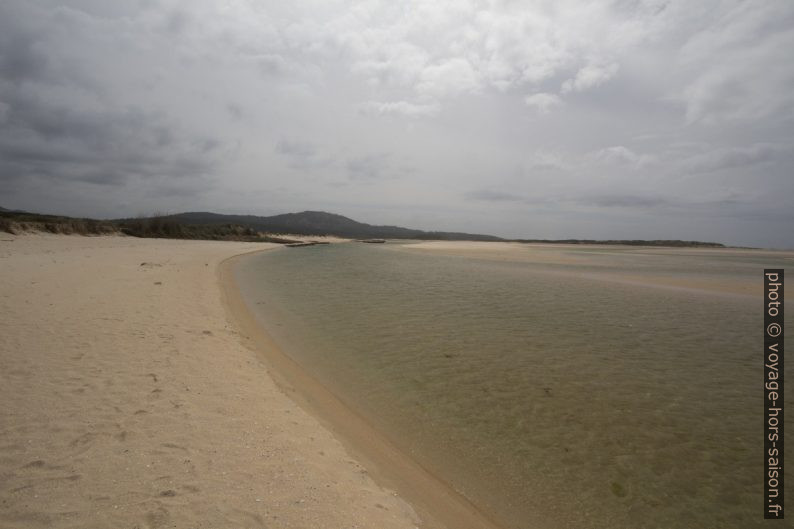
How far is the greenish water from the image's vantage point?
412 cm

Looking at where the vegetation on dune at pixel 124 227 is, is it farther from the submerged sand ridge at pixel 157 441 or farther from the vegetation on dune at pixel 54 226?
the submerged sand ridge at pixel 157 441

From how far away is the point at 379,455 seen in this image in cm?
466

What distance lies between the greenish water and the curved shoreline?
195 mm

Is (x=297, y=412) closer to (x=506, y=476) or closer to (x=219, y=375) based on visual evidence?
(x=219, y=375)

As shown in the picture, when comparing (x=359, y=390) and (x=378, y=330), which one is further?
(x=378, y=330)

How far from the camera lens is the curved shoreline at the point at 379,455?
3.74 meters

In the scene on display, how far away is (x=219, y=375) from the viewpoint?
6.14m

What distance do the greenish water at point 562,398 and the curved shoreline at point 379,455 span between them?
0.64 ft

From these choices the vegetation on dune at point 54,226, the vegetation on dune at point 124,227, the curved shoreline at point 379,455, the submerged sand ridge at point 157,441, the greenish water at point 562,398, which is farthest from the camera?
the vegetation on dune at point 124,227

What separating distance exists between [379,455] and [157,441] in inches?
97.4

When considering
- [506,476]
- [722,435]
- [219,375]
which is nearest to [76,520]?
[219,375]

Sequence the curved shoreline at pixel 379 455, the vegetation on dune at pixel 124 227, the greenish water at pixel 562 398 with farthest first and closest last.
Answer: the vegetation on dune at pixel 124 227
the greenish water at pixel 562 398
the curved shoreline at pixel 379 455

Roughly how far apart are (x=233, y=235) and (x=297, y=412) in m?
73.9

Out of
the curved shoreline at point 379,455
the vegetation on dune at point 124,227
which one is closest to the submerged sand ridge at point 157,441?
the curved shoreline at point 379,455
